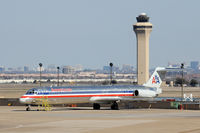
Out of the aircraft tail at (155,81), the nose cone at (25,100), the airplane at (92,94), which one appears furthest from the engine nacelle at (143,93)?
the nose cone at (25,100)

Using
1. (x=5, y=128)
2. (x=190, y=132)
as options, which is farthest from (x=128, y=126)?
(x=5, y=128)

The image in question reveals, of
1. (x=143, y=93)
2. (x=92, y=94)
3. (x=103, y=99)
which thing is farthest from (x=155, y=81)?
(x=92, y=94)

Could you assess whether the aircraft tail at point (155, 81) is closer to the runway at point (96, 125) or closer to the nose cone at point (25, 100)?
the nose cone at point (25, 100)

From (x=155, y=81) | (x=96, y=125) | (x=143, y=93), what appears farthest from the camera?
(x=155, y=81)

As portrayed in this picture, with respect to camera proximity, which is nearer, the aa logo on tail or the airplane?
the airplane

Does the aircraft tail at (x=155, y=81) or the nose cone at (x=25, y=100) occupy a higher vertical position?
the aircraft tail at (x=155, y=81)

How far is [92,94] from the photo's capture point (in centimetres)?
6600

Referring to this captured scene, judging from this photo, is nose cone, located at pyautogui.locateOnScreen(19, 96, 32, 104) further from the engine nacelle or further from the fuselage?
the engine nacelle

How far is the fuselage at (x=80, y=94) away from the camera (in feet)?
208

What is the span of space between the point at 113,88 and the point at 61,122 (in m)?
21.3

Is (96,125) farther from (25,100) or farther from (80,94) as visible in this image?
(80,94)

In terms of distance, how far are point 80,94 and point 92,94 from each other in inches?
64.1

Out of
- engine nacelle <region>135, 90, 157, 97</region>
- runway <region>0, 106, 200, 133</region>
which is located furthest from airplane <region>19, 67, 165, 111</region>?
runway <region>0, 106, 200, 133</region>

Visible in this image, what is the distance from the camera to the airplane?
63.6 meters
